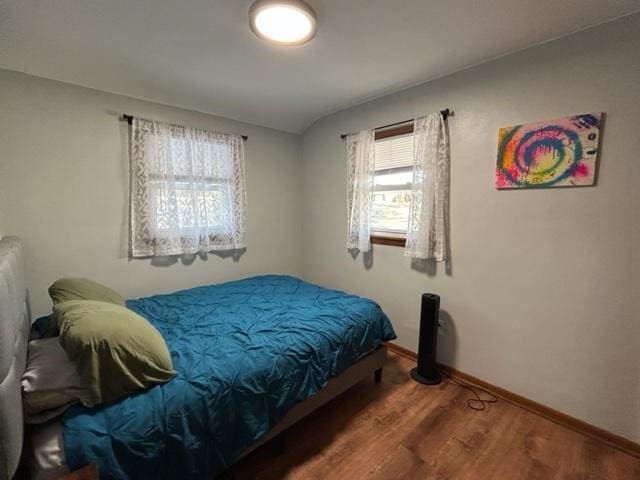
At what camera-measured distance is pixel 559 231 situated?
5.90 ft

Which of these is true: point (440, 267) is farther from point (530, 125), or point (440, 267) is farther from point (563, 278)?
point (530, 125)

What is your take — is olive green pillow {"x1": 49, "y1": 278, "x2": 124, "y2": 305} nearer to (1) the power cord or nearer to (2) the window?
(2) the window

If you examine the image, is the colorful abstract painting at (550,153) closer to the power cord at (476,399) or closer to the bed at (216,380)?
the bed at (216,380)

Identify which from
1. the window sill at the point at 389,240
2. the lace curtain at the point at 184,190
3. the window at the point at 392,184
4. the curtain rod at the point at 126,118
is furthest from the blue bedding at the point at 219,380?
the curtain rod at the point at 126,118

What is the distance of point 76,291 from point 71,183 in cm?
100

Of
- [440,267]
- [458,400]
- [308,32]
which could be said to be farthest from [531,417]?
[308,32]

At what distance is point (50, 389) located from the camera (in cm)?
106

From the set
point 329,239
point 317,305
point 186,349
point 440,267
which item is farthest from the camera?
point 329,239

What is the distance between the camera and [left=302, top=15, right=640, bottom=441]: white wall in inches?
62.5

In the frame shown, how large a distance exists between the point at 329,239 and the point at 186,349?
→ 209cm

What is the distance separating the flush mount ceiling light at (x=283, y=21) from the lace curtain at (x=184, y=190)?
1.45 meters

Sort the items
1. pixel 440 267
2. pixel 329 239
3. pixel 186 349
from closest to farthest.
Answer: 1. pixel 186 349
2. pixel 440 267
3. pixel 329 239

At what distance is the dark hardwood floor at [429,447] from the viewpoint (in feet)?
4.87

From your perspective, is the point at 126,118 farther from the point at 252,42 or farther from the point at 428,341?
the point at 428,341
